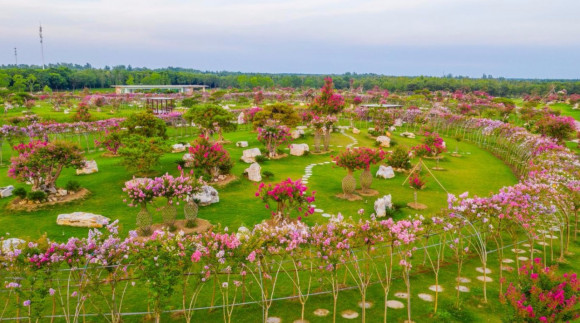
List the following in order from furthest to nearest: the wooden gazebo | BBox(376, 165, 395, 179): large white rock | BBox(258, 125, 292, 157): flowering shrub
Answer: the wooden gazebo, BBox(258, 125, 292, 157): flowering shrub, BBox(376, 165, 395, 179): large white rock

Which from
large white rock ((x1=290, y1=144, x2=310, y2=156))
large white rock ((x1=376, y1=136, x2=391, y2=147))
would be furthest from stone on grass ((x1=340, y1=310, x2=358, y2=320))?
large white rock ((x1=376, y1=136, x2=391, y2=147))

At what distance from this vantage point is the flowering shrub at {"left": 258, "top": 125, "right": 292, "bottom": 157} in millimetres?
29078

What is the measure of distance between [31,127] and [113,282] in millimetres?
29077

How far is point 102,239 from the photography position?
8.54m

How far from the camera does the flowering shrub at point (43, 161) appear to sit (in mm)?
17109

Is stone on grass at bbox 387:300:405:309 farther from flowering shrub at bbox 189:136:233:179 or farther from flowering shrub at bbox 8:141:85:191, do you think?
flowering shrub at bbox 8:141:85:191

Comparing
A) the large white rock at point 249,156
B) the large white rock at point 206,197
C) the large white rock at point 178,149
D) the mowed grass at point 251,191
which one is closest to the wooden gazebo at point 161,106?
the large white rock at point 178,149

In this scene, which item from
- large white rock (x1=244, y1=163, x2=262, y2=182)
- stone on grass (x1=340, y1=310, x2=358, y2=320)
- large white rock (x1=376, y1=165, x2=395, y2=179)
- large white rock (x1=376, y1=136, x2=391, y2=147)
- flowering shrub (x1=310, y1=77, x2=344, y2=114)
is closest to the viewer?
stone on grass (x1=340, y1=310, x2=358, y2=320)

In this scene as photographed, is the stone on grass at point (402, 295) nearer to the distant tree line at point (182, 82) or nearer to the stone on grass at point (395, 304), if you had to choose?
the stone on grass at point (395, 304)

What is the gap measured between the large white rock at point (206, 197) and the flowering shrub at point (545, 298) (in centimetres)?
1382

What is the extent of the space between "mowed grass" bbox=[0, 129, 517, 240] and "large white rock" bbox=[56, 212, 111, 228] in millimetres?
327

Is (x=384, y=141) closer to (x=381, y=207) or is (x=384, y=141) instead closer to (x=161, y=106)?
(x=381, y=207)

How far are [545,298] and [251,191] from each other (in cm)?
1586

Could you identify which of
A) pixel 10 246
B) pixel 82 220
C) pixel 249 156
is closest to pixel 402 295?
pixel 10 246
